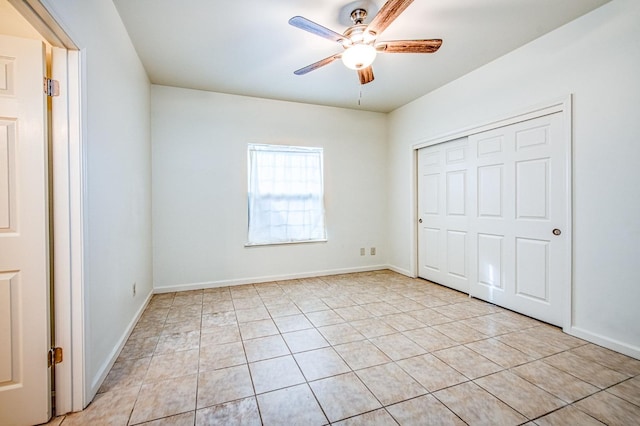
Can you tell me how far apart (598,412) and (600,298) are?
1108mm

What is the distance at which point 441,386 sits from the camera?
1.73 m

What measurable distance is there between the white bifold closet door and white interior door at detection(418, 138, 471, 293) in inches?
0.5

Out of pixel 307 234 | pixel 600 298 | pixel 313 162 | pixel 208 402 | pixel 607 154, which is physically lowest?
pixel 208 402

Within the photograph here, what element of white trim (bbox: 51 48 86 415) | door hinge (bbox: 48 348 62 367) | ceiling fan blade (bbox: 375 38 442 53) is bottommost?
door hinge (bbox: 48 348 62 367)

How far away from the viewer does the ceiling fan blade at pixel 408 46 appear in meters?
2.09

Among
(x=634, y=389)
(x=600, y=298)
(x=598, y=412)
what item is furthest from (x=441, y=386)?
(x=600, y=298)

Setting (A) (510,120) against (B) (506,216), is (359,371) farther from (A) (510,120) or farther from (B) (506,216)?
(A) (510,120)

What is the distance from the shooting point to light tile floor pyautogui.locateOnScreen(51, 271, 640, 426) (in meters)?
1.51

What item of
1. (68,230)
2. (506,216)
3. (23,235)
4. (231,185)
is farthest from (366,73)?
(23,235)

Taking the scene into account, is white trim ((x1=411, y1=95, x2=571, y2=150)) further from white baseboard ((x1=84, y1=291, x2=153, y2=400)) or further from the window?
white baseboard ((x1=84, y1=291, x2=153, y2=400))

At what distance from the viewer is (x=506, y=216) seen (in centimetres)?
298

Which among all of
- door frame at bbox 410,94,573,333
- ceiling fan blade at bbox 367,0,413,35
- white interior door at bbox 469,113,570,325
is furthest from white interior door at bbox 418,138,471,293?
ceiling fan blade at bbox 367,0,413,35

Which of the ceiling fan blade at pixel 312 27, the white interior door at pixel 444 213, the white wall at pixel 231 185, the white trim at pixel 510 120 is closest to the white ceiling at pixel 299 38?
the ceiling fan blade at pixel 312 27

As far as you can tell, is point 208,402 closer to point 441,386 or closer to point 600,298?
point 441,386
